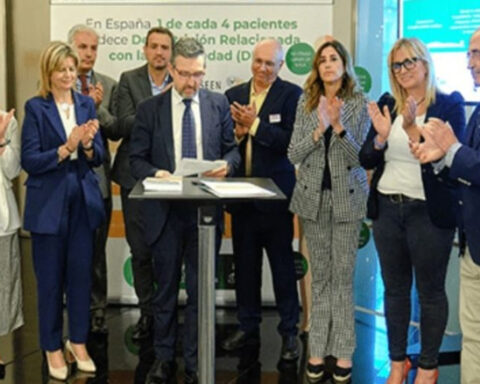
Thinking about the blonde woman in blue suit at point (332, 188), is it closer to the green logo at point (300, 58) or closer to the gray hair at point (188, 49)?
the gray hair at point (188, 49)

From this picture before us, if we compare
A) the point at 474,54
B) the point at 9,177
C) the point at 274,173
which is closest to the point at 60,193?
the point at 9,177

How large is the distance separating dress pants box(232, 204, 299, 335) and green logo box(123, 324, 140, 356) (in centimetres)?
69

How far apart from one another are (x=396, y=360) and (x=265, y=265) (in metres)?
1.68

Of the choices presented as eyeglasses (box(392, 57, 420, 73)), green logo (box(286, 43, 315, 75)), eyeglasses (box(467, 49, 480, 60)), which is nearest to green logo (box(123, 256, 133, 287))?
green logo (box(286, 43, 315, 75))

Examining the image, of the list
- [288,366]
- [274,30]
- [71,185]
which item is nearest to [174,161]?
[71,185]

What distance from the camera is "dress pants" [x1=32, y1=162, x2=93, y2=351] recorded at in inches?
144

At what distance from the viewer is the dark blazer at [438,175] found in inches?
127

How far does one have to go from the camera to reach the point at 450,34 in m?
4.16

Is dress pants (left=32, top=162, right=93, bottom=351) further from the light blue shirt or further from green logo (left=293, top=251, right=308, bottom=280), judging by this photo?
green logo (left=293, top=251, right=308, bottom=280)

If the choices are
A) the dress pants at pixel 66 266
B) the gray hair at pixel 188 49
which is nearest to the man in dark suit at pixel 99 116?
the dress pants at pixel 66 266

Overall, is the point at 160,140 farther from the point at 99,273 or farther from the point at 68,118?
the point at 99,273

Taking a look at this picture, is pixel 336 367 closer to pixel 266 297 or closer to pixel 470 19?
pixel 266 297

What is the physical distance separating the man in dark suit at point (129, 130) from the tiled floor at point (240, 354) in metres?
0.31

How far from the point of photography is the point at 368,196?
3.59 m
